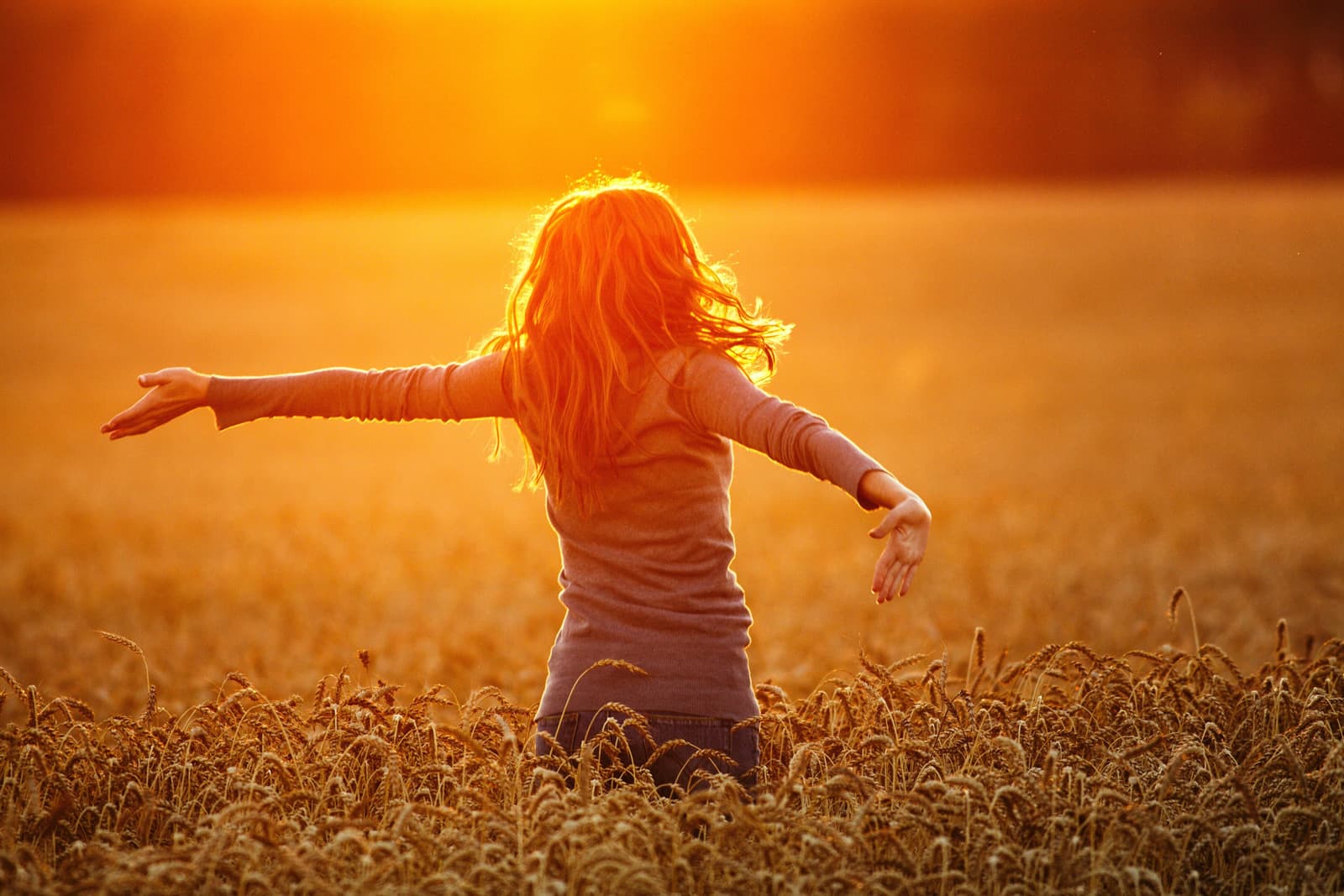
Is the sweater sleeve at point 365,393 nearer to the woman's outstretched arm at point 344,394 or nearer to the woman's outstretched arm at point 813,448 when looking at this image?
the woman's outstretched arm at point 344,394

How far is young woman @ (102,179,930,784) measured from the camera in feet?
11.8

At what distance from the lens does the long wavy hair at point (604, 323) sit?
360 cm

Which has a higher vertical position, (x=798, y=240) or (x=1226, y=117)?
(x=1226, y=117)

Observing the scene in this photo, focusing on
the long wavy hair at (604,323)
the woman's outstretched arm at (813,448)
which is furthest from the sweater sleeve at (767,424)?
the long wavy hair at (604,323)

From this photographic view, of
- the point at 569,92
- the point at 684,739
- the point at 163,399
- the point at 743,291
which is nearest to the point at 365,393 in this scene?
the point at 163,399

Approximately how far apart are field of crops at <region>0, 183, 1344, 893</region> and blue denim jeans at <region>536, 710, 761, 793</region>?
86 mm

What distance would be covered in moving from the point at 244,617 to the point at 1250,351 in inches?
673

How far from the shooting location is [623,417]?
11.9ft

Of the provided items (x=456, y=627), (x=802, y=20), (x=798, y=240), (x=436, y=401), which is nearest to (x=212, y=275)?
(x=798, y=240)

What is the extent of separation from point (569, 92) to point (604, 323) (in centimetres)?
2791

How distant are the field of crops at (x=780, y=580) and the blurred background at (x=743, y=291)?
0.31 ft

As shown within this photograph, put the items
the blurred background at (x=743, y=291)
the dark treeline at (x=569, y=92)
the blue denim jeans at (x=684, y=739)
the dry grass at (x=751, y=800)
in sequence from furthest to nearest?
the dark treeline at (x=569, y=92) < the blurred background at (x=743, y=291) < the blue denim jeans at (x=684, y=739) < the dry grass at (x=751, y=800)

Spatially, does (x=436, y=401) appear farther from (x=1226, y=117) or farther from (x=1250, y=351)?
(x=1226, y=117)

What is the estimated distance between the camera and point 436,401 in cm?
373
